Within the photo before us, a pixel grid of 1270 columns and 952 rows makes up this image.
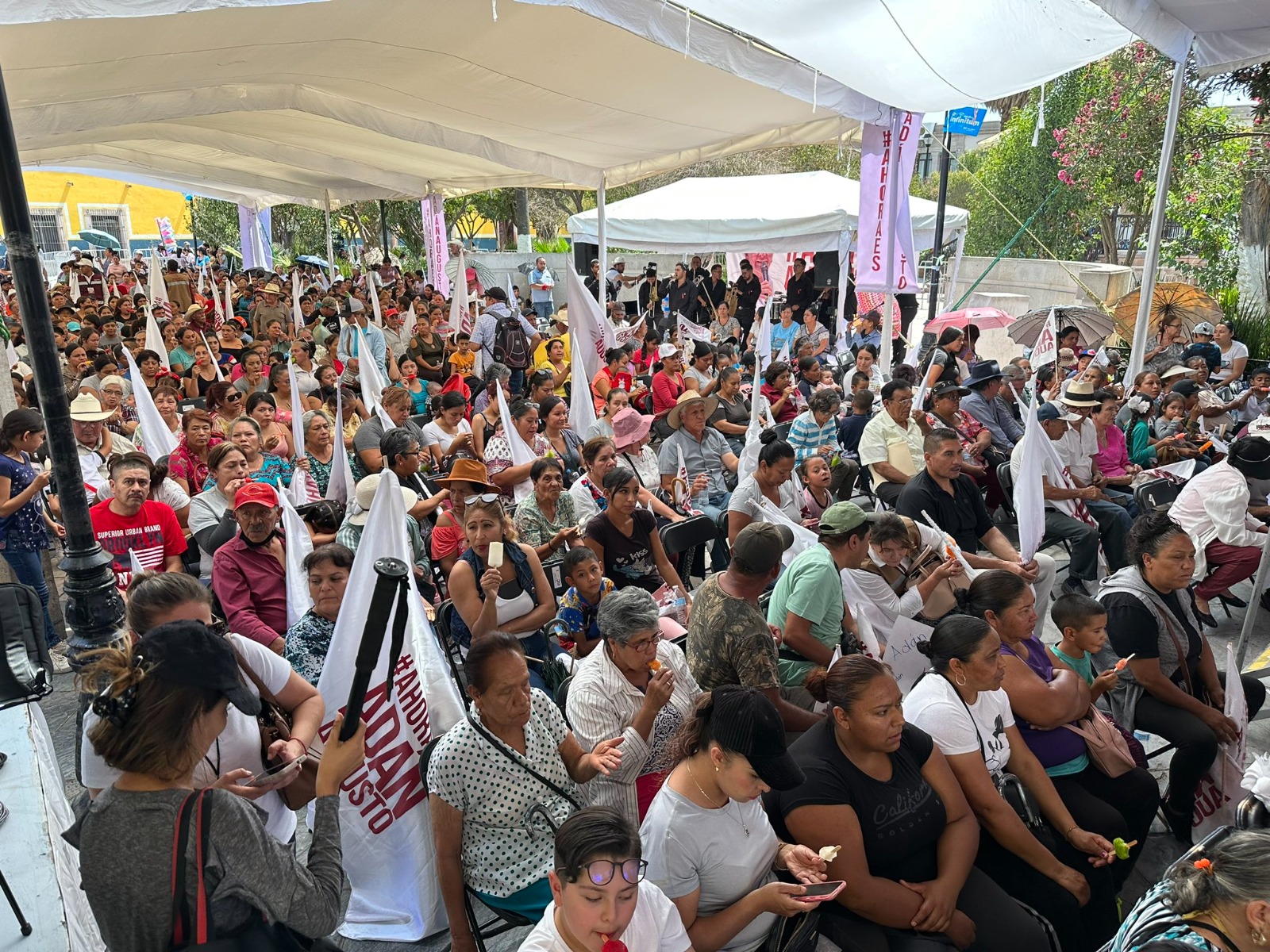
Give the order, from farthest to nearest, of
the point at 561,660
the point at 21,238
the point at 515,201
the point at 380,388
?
the point at 515,201 → the point at 380,388 → the point at 561,660 → the point at 21,238

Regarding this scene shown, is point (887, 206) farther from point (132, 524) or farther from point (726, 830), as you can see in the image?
point (726, 830)

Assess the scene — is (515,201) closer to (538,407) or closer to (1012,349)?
(1012,349)

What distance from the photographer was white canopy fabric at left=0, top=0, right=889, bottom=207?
6867 millimetres

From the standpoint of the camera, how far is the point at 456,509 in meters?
4.83

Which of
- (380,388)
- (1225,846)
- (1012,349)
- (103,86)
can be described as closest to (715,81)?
(380,388)

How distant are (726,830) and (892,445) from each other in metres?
4.65

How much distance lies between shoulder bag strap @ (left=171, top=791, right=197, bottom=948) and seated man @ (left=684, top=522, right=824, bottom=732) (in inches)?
82.0

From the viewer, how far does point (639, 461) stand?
6.57 metres

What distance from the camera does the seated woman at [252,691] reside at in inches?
108

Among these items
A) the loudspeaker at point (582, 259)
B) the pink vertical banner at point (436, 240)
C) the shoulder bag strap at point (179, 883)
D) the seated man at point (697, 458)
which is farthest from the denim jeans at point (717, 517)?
the loudspeaker at point (582, 259)

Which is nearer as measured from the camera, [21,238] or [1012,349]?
[21,238]

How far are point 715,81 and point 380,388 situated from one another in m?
4.22

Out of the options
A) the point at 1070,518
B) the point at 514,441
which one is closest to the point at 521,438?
the point at 514,441

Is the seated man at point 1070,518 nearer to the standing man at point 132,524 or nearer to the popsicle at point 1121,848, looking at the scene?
the popsicle at point 1121,848
